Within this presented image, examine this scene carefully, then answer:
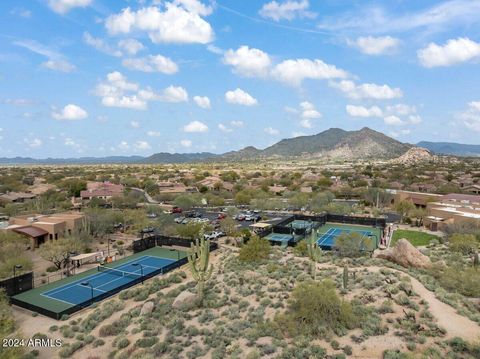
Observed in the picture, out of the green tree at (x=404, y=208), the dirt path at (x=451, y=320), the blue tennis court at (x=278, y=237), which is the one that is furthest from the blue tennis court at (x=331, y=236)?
the dirt path at (x=451, y=320)

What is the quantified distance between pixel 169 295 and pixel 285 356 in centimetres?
1055

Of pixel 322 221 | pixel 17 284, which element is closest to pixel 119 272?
pixel 17 284

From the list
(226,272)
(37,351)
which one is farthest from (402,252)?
(37,351)

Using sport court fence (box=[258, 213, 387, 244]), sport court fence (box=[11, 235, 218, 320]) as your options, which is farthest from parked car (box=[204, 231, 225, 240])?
sport court fence (box=[258, 213, 387, 244])

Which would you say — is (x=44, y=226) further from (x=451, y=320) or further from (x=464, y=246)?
(x=464, y=246)

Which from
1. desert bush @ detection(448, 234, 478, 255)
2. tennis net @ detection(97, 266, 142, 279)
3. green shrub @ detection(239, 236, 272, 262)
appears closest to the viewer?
green shrub @ detection(239, 236, 272, 262)

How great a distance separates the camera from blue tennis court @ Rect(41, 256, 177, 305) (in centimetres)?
2630

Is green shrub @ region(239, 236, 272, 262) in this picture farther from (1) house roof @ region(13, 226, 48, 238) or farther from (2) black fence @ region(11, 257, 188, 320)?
(1) house roof @ region(13, 226, 48, 238)

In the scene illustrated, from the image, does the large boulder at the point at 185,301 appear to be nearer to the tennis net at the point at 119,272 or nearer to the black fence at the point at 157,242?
the tennis net at the point at 119,272

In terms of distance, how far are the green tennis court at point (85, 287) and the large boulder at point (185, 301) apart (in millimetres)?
5999

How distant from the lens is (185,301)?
22.4 metres

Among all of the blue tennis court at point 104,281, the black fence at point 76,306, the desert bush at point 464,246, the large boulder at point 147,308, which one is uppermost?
the desert bush at point 464,246

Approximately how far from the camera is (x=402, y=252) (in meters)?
28.3

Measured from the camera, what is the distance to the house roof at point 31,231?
38.6 metres
